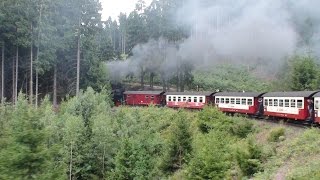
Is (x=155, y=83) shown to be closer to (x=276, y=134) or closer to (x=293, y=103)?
(x=293, y=103)

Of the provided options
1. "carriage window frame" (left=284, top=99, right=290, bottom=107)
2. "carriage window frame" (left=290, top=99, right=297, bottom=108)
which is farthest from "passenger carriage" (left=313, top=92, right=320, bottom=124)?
"carriage window frame" (left=284, top=99, right=290, bottom=107)

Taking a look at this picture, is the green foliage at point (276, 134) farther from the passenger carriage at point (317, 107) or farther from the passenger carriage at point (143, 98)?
the passenger carriage at point (143, 98)

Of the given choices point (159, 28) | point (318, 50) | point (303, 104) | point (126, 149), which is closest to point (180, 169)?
point (126, 149)

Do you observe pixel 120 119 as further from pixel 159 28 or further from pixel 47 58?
pixel 159 28

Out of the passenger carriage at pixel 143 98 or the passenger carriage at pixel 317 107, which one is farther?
A: the passenger carriage at pixel 143 98

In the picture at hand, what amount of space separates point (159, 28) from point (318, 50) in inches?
937

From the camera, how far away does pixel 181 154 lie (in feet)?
81.1

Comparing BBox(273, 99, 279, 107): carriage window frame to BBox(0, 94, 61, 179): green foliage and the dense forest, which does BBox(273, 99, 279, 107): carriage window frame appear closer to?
the dense forest

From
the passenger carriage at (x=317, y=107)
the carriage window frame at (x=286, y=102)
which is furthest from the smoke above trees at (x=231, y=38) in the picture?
the passenger carriage at (x=317, y=107)

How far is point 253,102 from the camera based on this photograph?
3341cm

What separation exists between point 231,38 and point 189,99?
28.6 m

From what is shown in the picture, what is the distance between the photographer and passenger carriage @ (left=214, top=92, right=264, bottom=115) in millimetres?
33438

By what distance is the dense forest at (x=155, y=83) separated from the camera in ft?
62.2

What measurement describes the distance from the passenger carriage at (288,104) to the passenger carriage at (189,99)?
7783 millimetres
